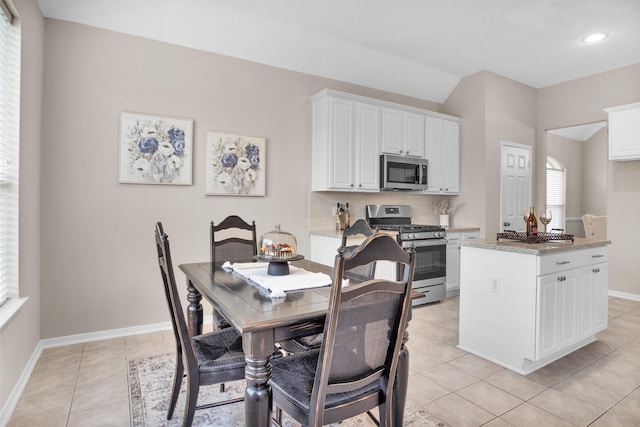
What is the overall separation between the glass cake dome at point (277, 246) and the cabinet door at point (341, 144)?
2.09 metres

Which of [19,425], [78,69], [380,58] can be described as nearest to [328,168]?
[380,58]

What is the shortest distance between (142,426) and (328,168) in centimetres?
290

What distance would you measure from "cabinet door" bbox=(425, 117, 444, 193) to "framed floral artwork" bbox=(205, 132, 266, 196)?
2.33 metres

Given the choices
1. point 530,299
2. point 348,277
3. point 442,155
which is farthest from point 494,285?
point 442,155

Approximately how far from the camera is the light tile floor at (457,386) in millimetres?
2094

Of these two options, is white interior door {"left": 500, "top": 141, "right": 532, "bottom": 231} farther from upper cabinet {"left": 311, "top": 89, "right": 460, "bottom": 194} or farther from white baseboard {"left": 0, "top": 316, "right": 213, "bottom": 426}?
white baseboard {"left": 0, "top": 316, "right": 213, "bottom": 426}

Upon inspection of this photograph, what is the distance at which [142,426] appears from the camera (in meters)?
1.97

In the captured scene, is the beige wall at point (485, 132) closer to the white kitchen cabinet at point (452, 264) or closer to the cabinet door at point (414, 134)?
the white kitchen cabinet at point (452, 264)

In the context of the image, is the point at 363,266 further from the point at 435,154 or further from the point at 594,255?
the point at 435,154

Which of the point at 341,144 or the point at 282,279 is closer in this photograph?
the point at 282,279

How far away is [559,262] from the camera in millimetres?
2715

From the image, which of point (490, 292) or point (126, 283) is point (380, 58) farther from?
point (126, 283)

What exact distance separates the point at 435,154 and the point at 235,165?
2.79 m

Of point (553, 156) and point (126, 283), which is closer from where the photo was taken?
point (126, 283)
